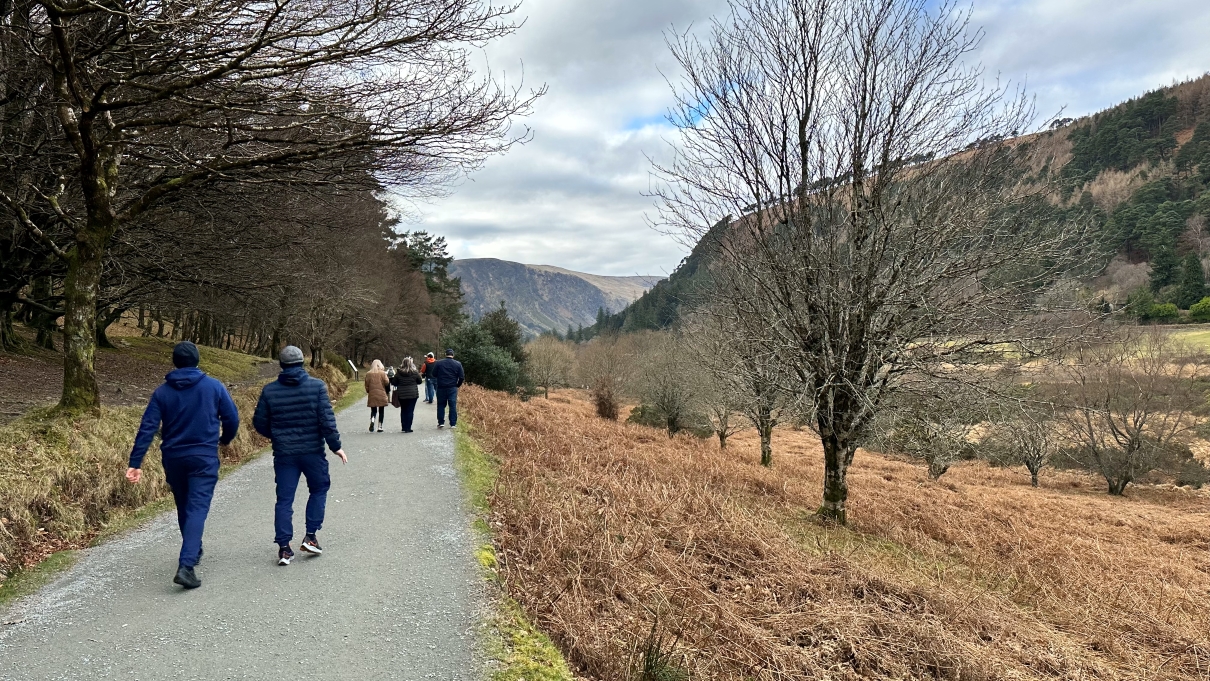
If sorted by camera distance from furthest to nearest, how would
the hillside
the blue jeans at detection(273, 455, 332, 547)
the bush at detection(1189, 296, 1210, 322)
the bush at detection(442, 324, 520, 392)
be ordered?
the bush at detection(1189, 296, 1210, 322) → the bush at detection(442, 324, 520, 392) → the hillside → the blue jeans at detection(273, 455, 332, 547)

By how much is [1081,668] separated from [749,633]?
2.59 metres

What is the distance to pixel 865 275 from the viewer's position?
24.3 ft

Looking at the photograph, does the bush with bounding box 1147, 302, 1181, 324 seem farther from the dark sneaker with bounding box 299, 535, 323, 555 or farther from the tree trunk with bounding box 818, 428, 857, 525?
the dark sneaker with bounding box 299, 535, 323, 555

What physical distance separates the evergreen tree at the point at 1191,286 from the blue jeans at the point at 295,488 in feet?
200

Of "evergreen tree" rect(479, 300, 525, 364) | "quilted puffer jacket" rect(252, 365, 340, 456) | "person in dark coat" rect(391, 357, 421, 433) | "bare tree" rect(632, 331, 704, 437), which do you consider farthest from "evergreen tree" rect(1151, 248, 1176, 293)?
"quilted puffer jacket" rect(252, 365, 340, 456)

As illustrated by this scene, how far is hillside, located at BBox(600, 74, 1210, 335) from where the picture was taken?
8.05 m

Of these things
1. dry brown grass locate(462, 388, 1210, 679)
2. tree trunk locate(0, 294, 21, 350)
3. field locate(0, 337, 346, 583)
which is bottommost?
→ dry brown grass locate(462, 388, 1210, 679)

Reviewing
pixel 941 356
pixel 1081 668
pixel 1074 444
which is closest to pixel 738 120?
pixel 941 356

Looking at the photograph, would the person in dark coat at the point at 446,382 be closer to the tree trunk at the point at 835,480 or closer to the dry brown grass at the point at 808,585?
the dry brown grass at the point at 808,585

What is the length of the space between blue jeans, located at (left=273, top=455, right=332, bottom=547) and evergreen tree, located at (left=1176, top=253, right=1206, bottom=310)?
61.0 m

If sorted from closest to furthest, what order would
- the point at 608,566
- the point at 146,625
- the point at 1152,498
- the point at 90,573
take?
the point at 146,625 → the point at 90,573 → the point at 608,566 → the point at 1152,498

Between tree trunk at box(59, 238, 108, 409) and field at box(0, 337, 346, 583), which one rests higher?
tree trunk at box(59, 238, 108, 409)

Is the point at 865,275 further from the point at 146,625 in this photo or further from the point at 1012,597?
the point at 146,625

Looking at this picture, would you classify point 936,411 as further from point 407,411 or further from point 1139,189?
point 1139,189
